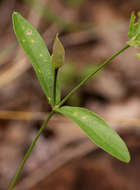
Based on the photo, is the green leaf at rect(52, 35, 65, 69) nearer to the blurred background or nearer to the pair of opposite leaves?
the pair of opposite leaves

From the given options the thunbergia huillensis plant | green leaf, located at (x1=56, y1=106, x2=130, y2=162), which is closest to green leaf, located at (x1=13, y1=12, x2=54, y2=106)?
the thunbergia huillensis plant

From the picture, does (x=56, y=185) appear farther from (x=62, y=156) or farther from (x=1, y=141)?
(x=1, y=141)

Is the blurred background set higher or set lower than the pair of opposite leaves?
lower

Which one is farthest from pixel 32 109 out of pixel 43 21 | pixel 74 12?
pixel 74 12

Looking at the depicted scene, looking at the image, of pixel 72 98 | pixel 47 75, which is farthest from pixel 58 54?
pixel 72 98

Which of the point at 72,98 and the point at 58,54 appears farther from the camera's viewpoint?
the point at 72,98

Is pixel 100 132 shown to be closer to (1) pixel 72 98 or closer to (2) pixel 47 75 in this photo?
(2) pixel 47 75

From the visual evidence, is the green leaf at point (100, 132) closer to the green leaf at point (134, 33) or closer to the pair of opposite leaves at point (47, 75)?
the pair of opposite leaves at point (47, 75)

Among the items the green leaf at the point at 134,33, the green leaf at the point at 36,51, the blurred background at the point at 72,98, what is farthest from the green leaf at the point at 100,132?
the blurred background at the point at 72,98
